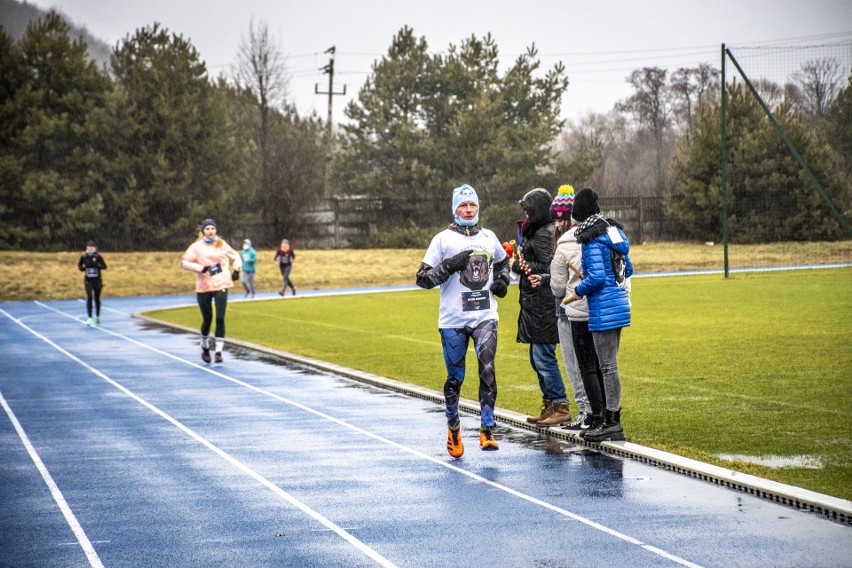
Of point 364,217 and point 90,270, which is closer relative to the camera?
point 90,270

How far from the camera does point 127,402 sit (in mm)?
12703

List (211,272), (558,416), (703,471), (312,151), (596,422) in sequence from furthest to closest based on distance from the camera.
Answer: (312,151) → (211,272) → (558,416) → (596,422) → (703,471)

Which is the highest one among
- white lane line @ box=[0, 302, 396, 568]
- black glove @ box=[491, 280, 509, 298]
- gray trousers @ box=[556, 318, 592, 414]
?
black glove @ box=[491, 280, 509, 298]

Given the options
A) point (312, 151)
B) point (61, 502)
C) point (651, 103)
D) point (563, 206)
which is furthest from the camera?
point (651, 103)

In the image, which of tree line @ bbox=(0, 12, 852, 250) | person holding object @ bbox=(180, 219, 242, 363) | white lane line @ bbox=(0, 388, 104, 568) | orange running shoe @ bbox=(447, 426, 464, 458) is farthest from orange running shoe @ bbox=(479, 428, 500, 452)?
tree line @ bbox=(0, 12, 852, 250)

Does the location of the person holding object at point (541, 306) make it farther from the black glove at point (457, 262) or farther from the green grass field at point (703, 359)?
the black glove at point (457, 262)

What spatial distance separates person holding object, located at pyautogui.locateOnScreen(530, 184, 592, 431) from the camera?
9430 mm

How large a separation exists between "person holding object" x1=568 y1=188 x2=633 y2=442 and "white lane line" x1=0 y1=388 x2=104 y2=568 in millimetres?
4029

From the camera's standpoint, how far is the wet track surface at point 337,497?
625 cm

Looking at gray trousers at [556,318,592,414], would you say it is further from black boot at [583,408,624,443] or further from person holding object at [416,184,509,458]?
person holding object at [416,184,509,458]

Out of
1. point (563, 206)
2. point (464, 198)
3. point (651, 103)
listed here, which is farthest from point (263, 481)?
point (651, 103)

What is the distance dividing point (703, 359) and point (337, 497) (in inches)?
332

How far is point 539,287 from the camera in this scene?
32.8 ft

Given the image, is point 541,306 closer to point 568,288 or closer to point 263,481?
point 568,288
